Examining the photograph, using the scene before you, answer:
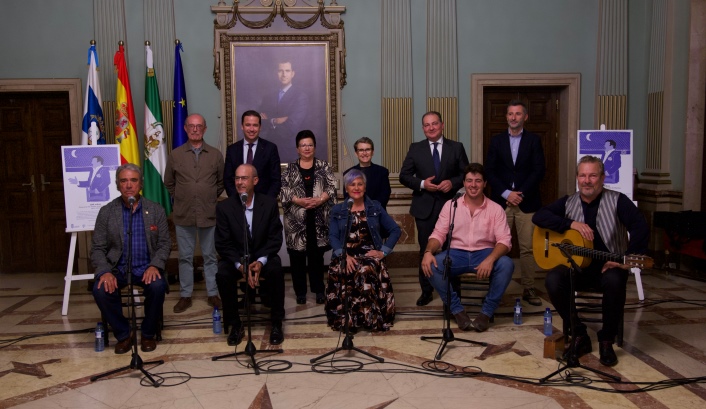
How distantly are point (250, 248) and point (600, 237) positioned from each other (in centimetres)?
254

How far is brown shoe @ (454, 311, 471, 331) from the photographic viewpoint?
4.66 metres

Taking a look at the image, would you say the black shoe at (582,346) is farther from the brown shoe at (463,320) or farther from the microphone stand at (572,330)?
the brown shoe at (463,320)

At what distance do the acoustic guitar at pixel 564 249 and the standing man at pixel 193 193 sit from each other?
2729mm

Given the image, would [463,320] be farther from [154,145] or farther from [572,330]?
[154,145]

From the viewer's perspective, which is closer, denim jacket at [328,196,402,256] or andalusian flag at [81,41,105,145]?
denim jacket at [328,196,402,256]

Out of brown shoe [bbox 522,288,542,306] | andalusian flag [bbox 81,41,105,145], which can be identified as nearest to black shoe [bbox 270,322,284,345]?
brown shoe [bbox 522,288,542,306]

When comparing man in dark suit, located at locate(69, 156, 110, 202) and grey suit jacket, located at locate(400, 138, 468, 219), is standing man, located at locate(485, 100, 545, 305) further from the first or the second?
man in dark suit, located at locate(69, 156, 110, 202)

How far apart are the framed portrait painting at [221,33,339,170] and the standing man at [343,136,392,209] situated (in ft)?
6.03

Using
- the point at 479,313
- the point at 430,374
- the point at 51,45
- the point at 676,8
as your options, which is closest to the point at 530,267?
the point at 479,313

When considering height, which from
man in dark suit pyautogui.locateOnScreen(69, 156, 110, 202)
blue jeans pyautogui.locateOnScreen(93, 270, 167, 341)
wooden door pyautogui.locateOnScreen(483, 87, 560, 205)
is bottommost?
blue jeans pyautogui.locateOnScreen(93, 270, 167, 341)

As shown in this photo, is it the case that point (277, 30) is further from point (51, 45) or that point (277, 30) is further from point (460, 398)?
point (460, 398)

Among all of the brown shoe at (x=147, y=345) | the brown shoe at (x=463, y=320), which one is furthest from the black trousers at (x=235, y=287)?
the brown shoe at (x=463, y=320)

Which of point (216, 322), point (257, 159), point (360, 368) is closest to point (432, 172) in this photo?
point (257, 159)

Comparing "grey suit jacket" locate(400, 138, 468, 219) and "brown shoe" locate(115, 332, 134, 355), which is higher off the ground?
"grey suit jacket" locate(400, 138, 468, 219)
